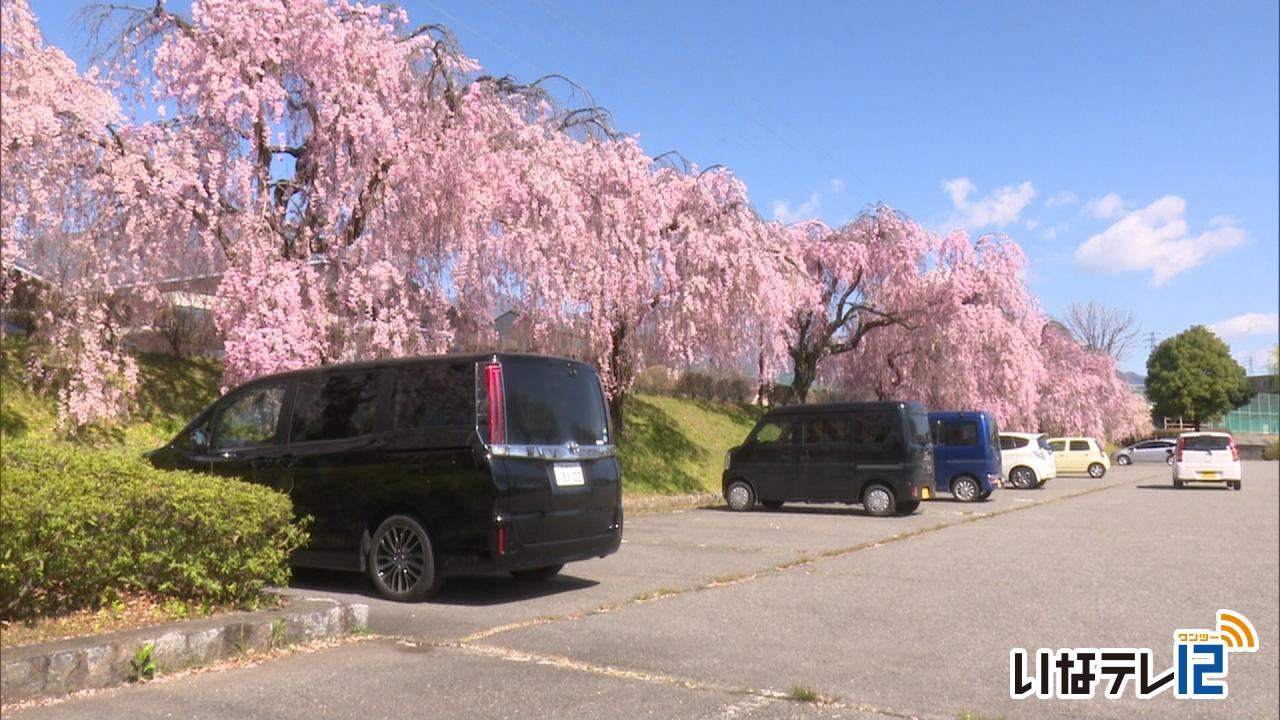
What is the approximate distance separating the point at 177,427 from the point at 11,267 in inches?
170

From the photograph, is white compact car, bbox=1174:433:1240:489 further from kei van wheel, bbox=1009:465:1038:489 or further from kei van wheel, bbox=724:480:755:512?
kei van wheel, bbox=724:480:755:512

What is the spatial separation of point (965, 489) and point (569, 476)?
630 inches

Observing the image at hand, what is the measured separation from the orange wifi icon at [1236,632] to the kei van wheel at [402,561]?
598cm

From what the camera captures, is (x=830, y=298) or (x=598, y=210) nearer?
(x=598, y=210)

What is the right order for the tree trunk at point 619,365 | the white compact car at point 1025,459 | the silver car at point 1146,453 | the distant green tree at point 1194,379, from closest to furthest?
the tree trunk at point 619,365, the white compact car at point 1025,459, the distant green tree at point 1194,379, the silver car at point 1146,453

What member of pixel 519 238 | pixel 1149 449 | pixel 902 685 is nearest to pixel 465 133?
pixel 519 238

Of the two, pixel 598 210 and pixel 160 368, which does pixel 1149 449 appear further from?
pixel 160 368

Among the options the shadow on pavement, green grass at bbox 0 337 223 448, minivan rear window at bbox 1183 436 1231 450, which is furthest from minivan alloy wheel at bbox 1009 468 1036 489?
the shadow on pavement

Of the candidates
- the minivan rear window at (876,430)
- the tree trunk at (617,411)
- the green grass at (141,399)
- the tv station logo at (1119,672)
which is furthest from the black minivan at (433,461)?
the tree trunk at (617,411)

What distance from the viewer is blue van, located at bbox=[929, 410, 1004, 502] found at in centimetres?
2164

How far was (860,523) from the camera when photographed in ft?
51.9

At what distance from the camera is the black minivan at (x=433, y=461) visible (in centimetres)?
768

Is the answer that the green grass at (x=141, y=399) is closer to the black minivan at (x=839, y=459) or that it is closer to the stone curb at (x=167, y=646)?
the stone curb at (x=167, y=646)

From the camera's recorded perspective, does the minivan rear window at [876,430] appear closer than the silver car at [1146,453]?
Yes
